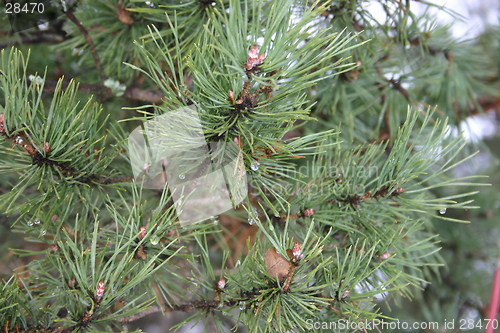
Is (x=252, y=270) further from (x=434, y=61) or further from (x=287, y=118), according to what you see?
(x=434, y=61)

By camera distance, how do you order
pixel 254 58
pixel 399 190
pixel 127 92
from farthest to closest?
pixel 127 92 < pixel 399 190 < pixel 254 58

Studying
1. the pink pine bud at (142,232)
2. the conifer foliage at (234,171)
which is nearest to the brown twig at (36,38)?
the conifer foliage at (234,171)

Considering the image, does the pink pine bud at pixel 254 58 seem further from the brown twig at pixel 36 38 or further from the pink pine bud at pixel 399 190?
the brown twig at pixel 36 38

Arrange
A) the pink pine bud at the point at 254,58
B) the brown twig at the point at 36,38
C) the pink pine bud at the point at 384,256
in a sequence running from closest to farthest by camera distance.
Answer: the pink pine bud at the point at 254,58, the pink pine bud at the point at 384,256, the brown twig at the point at 36,38

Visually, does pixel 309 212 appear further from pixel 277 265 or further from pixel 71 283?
pixel 71 283

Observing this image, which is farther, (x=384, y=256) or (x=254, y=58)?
(x=384, y=256)

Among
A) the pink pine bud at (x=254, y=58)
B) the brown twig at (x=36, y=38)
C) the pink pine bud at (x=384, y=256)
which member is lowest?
the pink pine bud at (x=384, y=256)

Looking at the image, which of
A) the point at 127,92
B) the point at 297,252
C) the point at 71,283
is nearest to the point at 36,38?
Answer: the point at 127,92

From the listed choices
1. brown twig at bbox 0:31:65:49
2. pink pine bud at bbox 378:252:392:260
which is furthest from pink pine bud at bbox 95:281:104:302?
brown twig at bbox 0:31:65:49
